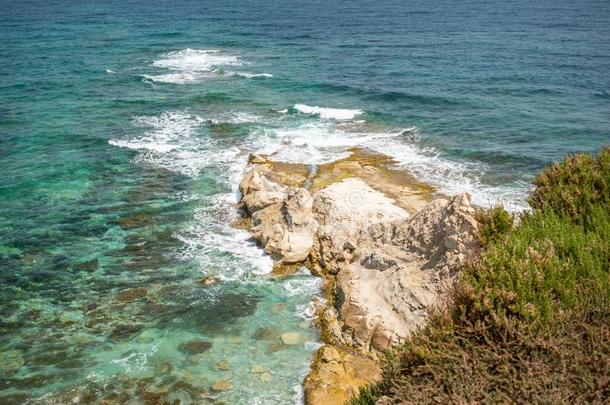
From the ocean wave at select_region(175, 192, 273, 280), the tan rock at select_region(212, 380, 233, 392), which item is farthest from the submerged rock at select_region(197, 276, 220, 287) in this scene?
the tan rock at select_region(212, 380, 233, 392)

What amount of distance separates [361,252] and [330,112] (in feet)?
82.0

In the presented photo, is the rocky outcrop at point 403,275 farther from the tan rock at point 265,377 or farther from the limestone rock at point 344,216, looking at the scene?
the tan rock at point 265,377

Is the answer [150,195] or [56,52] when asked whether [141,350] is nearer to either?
[150,195]

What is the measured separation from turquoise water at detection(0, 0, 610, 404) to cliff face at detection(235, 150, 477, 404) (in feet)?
3.40

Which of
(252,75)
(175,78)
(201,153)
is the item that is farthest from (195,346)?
(175,78)

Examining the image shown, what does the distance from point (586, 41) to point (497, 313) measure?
235ft

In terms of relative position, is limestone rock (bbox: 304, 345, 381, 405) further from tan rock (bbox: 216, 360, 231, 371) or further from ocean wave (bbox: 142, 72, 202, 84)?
ocean wave (bbox: 142, 72, 202, 84)

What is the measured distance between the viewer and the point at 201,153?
112 feet

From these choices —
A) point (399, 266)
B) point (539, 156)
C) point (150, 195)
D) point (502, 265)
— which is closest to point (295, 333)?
point (399, 266)

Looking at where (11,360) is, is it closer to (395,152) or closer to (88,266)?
(88,266)

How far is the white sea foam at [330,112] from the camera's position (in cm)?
4194

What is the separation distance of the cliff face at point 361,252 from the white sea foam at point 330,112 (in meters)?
16.2

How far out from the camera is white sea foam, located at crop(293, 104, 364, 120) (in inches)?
1651

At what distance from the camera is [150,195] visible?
28.1 m
